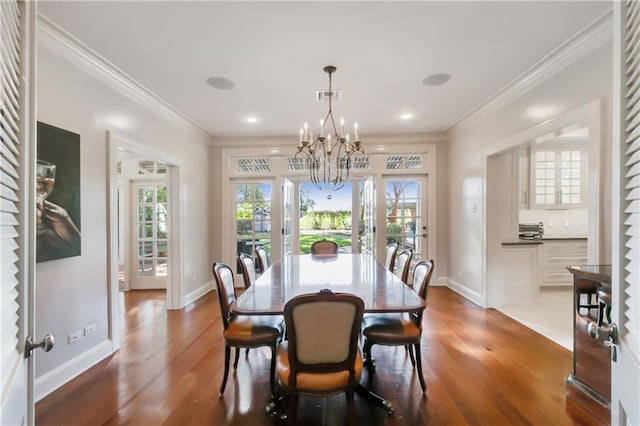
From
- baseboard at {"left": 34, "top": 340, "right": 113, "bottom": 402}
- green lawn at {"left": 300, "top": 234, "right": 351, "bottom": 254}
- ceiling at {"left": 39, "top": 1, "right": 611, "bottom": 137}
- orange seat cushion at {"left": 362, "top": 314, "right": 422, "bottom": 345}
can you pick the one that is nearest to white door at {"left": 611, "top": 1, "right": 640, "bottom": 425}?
orange seat cushion at {"left": 362, "top": 314, "right": 422, "bottom": 345}

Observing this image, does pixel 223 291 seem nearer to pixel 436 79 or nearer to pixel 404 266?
pixel 404 266

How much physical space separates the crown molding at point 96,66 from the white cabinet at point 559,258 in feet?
19.6

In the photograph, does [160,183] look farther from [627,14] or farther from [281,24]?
[627,14]

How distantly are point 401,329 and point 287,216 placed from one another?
11.5 feet

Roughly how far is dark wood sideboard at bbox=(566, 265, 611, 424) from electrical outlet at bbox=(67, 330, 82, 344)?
370cm

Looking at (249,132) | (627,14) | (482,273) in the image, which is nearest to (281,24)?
(627,14)

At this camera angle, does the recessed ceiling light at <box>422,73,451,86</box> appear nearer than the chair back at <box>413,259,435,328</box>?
No

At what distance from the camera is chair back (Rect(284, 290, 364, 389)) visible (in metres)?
1.51

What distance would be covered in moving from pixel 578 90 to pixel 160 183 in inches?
219

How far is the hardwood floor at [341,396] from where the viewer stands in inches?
75.0

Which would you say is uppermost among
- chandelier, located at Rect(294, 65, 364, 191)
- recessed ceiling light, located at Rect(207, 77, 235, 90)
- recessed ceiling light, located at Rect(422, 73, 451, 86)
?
recessed ceiling light, located at Rect(422, 73, 451, 86)

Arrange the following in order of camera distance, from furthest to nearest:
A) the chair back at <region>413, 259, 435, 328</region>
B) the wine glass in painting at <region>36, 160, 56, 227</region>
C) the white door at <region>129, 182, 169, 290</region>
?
the white door at <region>129, 182, 169, 290</region> < the chair back at <region>413, 259, 435, 328</region> < the wine glass in painting at <region>36, 160, 56, 227</region>

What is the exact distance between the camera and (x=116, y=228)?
2.90 metres

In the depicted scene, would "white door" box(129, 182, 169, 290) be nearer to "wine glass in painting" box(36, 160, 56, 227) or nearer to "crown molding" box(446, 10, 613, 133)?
"wine glass in painting" box(36, 160, 56, 227)
